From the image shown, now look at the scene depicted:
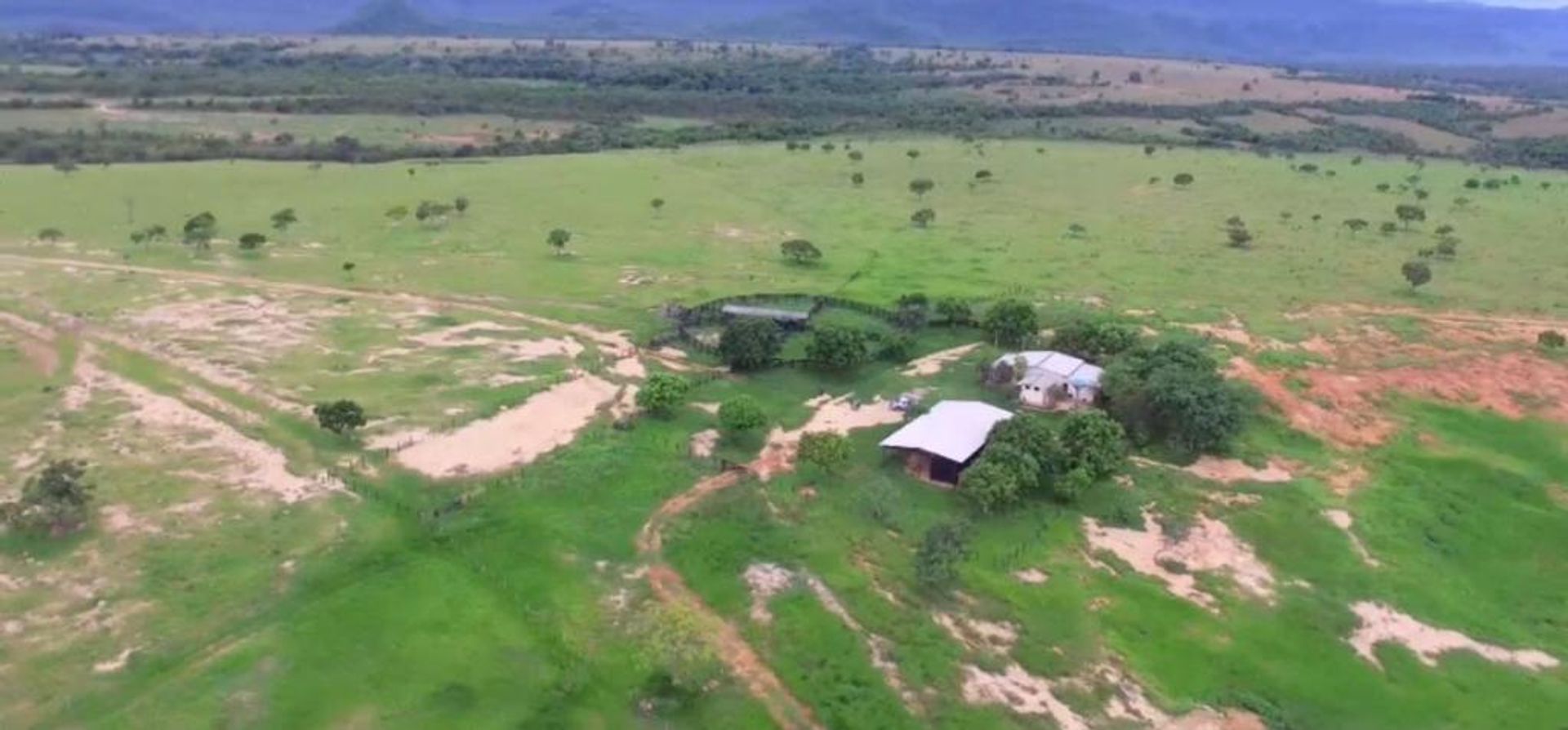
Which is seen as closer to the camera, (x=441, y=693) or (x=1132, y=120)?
(x=441, y=693)

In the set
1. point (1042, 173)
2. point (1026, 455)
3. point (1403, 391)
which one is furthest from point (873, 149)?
point (1026, 455)

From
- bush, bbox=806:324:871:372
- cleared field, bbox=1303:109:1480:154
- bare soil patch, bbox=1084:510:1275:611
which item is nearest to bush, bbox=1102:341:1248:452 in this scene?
bare soil patch, bbox=1084:510:1275:611

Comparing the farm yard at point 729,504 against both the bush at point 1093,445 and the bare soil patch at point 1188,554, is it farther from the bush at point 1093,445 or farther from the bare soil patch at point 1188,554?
the bush at point 1093,445

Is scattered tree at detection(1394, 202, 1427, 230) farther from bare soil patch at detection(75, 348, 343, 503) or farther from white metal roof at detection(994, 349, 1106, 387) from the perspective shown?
bare soil patch at detection(75, 348, 343, 503)

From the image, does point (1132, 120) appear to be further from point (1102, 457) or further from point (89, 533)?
point (89, 533)

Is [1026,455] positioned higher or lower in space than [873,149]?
lower

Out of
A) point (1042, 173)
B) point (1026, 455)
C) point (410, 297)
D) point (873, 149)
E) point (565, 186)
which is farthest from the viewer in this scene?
point (873, 149)

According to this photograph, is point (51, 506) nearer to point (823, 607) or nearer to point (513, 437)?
point (513, 437)
